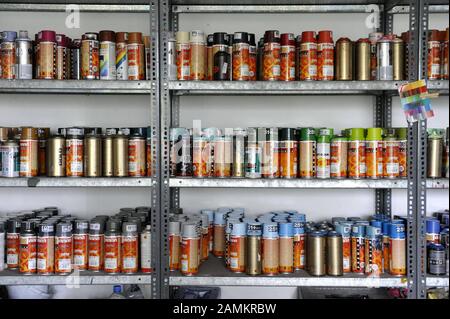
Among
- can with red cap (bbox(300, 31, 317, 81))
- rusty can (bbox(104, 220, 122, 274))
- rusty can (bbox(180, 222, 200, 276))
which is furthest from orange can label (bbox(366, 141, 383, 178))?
rusty can (bbox(104, 220, 122, 274))

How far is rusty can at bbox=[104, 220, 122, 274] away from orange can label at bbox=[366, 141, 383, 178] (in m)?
1.13

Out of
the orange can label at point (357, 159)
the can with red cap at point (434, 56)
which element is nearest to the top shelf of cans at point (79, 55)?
the orange can label at point (357, 159)

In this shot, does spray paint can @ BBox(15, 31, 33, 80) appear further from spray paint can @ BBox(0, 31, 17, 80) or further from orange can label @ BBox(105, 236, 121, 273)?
orange can label @ BBox(105, 236, 121, 273)

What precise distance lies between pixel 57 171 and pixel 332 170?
1208 mm

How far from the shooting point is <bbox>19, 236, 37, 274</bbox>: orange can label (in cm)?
190

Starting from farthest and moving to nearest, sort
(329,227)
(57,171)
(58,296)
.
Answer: (58,296) → (329,227) → (57,171)

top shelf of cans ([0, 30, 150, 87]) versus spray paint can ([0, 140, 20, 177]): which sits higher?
top shelf of cans ([0, 30, 150, 87])

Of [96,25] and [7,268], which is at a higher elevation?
[96,25]

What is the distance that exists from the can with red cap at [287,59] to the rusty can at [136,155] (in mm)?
686

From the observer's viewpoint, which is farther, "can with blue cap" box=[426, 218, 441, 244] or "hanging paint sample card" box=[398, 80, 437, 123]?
"can with blue cap" box=[426, 218, 441, 244]

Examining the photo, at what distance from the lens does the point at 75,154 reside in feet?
6.41
